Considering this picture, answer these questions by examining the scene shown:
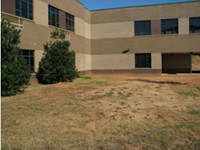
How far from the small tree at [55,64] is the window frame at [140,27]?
41.5 ft

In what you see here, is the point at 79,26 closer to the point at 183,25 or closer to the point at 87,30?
the point at 87,30

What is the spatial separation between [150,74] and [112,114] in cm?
2168

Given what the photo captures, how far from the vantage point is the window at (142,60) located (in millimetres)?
29073

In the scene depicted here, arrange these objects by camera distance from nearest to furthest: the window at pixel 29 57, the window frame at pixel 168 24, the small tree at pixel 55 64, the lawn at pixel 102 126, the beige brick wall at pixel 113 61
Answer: the lawn at pixel 102 126, the window at pixel 29 57, the small tree at pixel 55 64, the window frame at pixel 168 24, the beige brick wall at pixel 113 61

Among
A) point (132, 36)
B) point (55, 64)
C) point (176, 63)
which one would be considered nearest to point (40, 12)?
point (55, 64)

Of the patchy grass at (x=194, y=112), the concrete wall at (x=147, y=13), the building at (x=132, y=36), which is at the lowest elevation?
the patchy grass at (x=194, y=112)

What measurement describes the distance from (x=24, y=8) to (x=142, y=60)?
17394 millimetres

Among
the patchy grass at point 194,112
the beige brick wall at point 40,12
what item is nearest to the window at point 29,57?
A: the beige brick wall at point 40,12

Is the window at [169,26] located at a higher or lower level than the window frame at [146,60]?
higher

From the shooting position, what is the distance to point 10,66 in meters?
12.5

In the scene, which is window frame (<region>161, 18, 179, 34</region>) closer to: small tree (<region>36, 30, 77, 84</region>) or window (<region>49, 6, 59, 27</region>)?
window (<region>49, 6, 59, 27</region>)

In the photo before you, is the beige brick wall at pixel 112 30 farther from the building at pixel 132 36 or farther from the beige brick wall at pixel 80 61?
the beige brick wall at pixel 80 61

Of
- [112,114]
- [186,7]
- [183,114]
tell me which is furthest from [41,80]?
[186,7]

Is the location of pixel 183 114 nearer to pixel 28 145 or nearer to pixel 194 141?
pixel 194 141
